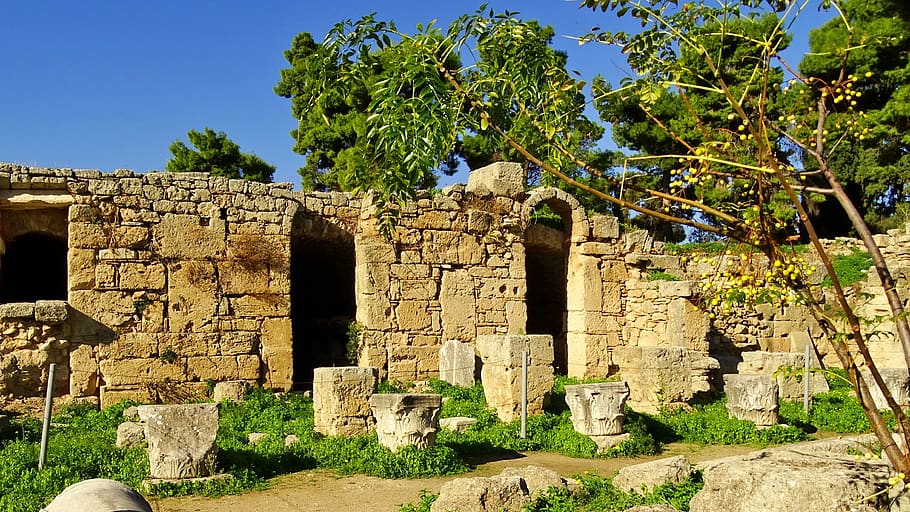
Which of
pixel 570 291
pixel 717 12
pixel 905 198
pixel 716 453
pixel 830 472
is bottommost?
pixel 716 453

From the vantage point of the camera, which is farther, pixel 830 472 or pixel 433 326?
pixel 433 326

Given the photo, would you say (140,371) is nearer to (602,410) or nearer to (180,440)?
(180,440)

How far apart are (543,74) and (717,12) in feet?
3.26

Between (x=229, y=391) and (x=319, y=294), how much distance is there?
17.9 ft

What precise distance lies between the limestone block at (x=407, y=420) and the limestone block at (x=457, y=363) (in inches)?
165

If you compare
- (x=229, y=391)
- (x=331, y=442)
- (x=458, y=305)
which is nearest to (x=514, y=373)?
(x=331, y=442)

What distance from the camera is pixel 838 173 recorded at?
27969 millimetres

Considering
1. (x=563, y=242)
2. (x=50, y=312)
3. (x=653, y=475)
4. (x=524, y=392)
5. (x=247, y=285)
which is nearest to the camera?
(x=653, y=475)

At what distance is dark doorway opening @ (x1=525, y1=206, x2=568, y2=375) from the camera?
17.3 m

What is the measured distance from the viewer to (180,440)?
8359mm

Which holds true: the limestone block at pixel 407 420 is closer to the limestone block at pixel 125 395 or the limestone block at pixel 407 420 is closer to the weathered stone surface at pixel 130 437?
the weathered stone surface at pixel 130 437

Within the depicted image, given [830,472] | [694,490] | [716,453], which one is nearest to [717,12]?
[830,472]

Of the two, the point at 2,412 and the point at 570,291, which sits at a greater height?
the point at 570,291

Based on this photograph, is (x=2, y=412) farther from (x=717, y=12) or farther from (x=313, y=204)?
(x=717, y=12)
